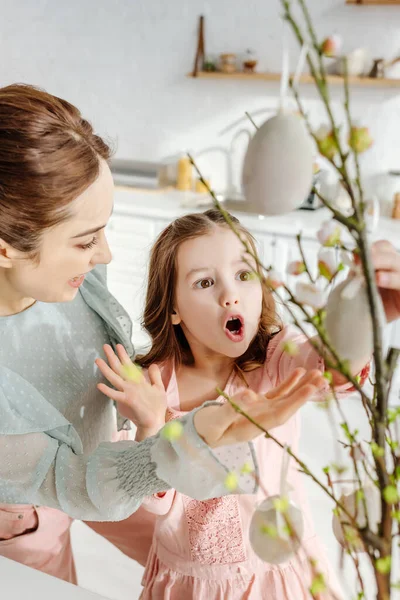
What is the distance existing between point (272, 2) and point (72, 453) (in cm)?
284

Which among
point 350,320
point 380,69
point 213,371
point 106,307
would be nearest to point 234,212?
point 380,69

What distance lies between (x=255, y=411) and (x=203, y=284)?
1.37ft

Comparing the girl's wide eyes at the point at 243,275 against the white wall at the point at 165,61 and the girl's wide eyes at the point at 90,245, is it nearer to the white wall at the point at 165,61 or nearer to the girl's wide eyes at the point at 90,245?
the girl's wide eyes at the point at 90,245

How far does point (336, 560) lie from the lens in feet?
6.43

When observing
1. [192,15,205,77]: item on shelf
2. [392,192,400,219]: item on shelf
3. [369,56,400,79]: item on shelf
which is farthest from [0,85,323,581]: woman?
[192,15,205,77]: item on shelf

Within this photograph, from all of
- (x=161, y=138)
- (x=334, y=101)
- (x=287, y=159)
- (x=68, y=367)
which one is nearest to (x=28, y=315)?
(x=68, y=367)

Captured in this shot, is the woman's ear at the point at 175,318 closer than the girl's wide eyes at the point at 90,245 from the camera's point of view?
No

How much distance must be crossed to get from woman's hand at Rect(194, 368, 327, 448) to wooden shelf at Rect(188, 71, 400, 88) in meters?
2.63

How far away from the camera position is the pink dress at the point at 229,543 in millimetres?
1061

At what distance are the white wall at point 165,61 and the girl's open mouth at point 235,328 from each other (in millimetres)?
2399

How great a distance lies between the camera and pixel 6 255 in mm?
966

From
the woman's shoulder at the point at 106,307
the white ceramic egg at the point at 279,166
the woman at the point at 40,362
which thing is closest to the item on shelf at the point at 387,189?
the woman's shoulder at the point at 106,307

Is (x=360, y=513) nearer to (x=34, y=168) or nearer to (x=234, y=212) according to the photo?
(x=34, y=168)

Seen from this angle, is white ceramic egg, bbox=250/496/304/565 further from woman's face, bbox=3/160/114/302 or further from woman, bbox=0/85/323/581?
woman's face, bbox=3/160/114/302
